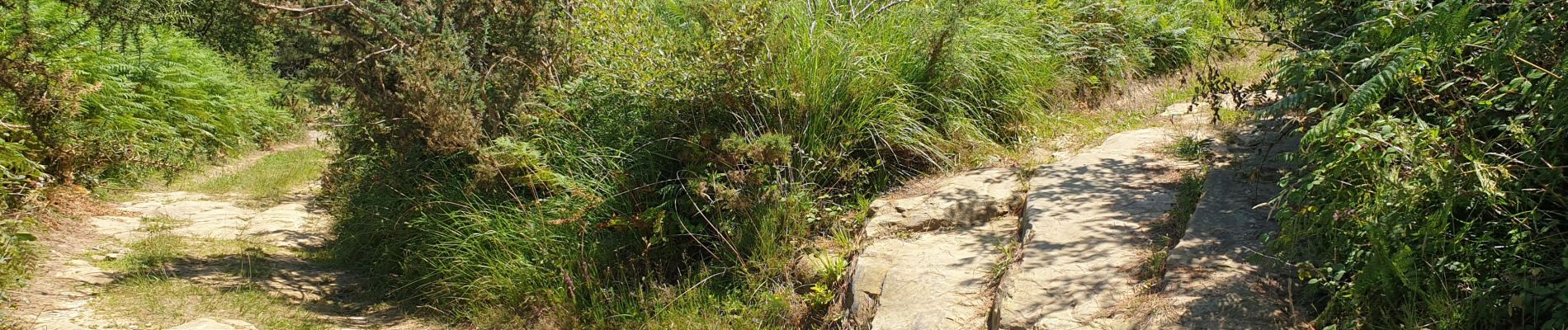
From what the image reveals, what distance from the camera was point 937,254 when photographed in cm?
525

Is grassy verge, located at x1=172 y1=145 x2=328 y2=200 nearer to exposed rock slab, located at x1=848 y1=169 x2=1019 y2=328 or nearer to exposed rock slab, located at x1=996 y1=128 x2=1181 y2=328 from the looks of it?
exposed rock slab, located at x1=848 y1=169 x2=1019 y2=328

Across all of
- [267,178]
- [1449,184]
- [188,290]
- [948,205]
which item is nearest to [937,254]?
[948,205]

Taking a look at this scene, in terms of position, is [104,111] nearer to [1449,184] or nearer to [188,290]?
[188,290]

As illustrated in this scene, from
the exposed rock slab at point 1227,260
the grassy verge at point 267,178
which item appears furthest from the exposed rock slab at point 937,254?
the grassy verge at point 267,178

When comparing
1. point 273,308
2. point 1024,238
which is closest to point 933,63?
point 1024,238

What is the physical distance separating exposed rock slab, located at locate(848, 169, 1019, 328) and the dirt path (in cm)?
298

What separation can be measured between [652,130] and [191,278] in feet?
11.5

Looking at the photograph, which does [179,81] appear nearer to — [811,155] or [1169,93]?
[811,155]

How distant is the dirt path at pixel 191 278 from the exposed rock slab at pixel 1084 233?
151 inches

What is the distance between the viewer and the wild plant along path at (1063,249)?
13.1ft

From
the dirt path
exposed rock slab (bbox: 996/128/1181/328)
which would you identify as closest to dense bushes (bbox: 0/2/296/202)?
the dirt path

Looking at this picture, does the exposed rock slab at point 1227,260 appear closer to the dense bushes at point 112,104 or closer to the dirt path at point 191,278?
the dirt path at point 191,278

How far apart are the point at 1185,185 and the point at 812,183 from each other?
2.01 m

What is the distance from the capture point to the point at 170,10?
654 centimetres
